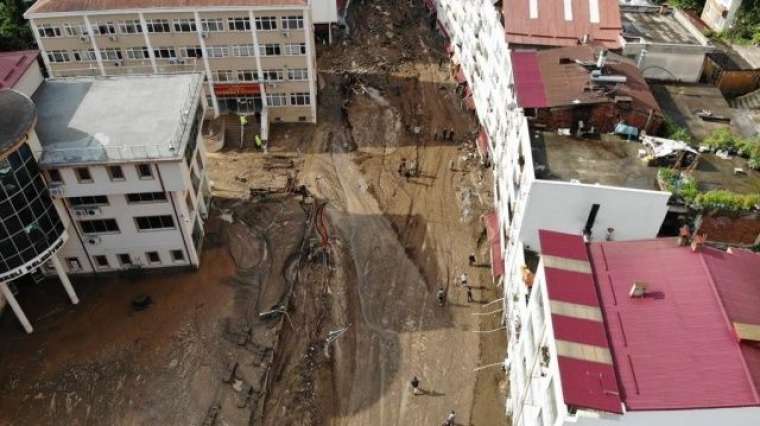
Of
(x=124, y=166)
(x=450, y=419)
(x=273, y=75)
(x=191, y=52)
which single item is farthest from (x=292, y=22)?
(x=450, y=419)

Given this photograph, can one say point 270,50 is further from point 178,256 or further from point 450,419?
point 450,419

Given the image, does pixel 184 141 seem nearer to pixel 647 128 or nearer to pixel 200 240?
pixel 200 240

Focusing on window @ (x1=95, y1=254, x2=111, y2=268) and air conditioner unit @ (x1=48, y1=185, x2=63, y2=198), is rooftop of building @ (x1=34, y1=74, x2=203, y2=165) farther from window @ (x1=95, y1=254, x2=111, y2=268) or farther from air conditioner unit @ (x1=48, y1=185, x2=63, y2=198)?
window @ (x1=95, y1=254, x2=111, y2=268)

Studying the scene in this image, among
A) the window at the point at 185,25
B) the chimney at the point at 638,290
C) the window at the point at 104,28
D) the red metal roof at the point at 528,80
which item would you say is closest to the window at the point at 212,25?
the window at the point at 185,25

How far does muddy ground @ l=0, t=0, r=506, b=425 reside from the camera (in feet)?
123

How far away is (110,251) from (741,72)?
170 ft

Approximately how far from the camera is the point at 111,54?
59.0 m

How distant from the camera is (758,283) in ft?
93.7

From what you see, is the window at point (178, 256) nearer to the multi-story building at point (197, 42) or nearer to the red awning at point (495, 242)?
the multi-story building at point (197, 42)

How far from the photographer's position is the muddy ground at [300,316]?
37.5 meters

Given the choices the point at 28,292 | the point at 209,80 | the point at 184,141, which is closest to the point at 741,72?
the point at 184,141

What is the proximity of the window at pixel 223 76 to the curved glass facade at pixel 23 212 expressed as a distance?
25930mm

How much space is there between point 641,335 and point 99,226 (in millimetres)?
37572

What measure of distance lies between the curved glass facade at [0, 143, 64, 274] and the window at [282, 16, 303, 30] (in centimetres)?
2845
